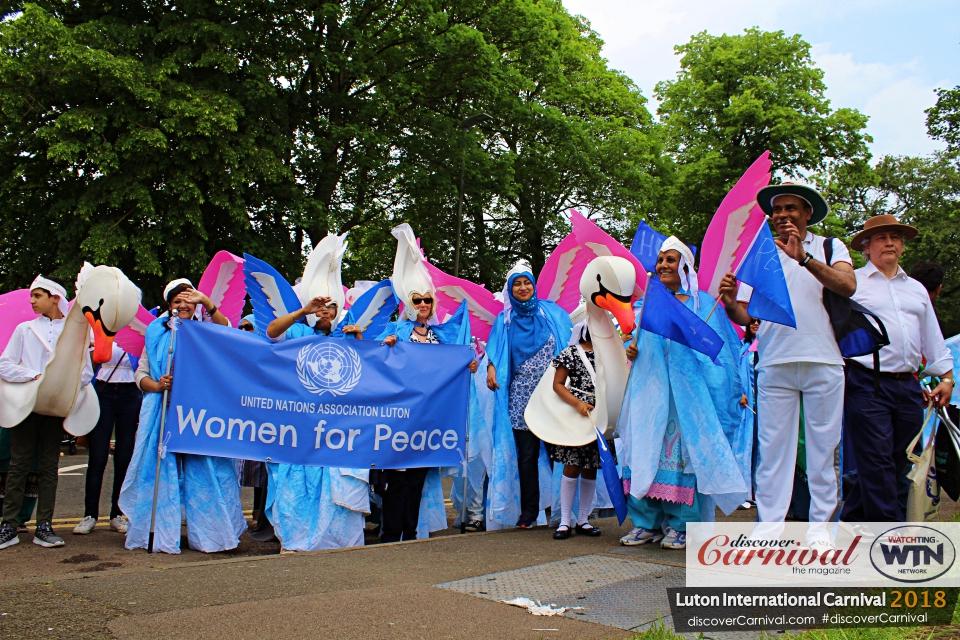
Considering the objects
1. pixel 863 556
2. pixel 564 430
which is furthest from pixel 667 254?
pixel 863 556

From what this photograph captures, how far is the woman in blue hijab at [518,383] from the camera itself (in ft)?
21.6

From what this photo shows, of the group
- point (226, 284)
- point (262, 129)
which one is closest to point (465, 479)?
point (226, 284)

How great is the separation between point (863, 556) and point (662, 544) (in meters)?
1.38

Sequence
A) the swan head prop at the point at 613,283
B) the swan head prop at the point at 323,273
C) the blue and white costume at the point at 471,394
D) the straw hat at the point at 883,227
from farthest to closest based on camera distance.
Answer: the blue and white costume at the point at 471,394, the swan head prop at the point at 323,273, the swan head prop at the point at 613,283, the straw hat at the point at 883,227

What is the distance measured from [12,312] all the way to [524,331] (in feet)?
13.7

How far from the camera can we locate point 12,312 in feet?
22.1

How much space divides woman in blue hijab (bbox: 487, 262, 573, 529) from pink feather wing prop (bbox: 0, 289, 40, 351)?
382 centimetres

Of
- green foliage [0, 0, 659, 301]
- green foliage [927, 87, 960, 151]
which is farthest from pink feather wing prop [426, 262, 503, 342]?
green foliage [927, 87, 960, 151]

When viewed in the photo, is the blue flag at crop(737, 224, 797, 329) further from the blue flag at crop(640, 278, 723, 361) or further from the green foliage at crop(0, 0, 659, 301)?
the green foliage at crop(0, 0, 659, 301)

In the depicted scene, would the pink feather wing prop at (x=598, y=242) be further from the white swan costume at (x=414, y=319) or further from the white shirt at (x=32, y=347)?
the white shirt at (x=32, y=347)

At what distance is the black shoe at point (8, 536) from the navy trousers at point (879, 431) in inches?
216

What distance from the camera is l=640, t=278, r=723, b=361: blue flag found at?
5027 mm

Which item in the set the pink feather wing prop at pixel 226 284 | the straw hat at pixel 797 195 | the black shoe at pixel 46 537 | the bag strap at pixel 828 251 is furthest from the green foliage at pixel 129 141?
the bag strap at pixel 828 251

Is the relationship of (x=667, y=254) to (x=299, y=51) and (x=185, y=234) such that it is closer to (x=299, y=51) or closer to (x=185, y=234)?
(x=185, y=234)
